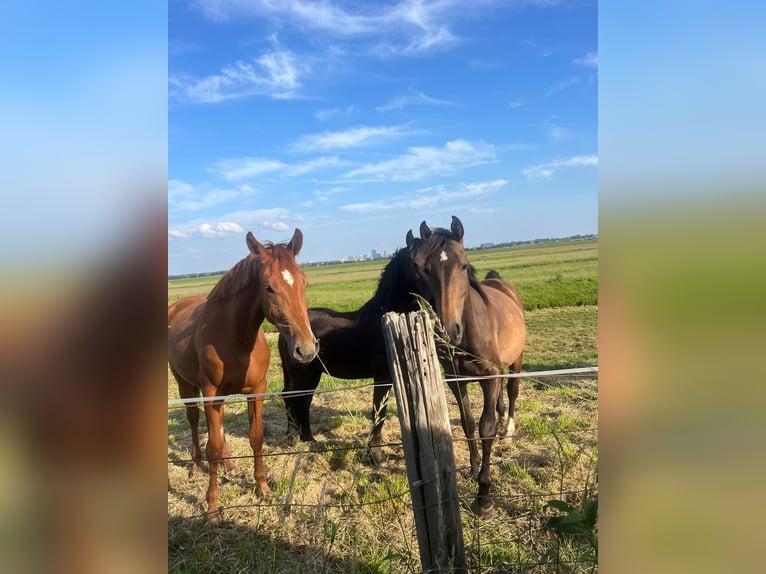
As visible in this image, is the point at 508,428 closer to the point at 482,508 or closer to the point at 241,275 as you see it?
the point at 482,508

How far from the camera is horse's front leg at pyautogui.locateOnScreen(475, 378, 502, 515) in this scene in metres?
3.33

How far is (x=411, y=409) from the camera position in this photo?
189 cm

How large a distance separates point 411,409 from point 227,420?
4932mm

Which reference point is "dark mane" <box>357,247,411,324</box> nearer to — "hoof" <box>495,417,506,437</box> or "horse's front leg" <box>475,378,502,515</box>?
"horse's front leg" <box>475,378,502,515</box>

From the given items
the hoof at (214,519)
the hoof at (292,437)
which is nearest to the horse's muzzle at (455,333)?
the hoof at (214,519)

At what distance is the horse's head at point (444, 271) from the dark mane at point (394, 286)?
463 mm

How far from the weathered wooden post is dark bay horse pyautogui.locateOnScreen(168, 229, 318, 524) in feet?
5.08

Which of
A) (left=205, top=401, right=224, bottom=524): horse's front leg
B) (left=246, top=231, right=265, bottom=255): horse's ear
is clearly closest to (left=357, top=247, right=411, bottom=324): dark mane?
(left=246, top=231, right=265, bottom=255): horse's ear

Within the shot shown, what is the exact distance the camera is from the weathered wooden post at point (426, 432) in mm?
1854

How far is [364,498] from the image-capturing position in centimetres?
344

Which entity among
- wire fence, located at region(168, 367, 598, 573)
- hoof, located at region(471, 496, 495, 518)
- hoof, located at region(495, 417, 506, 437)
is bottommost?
hoof, located at region(495, 417, 506, 437)

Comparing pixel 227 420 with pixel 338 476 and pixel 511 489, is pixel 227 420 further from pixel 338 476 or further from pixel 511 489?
pixel 511 489

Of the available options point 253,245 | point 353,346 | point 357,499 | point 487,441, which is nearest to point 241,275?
point 253,245

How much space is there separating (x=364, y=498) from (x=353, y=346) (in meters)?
1.92
